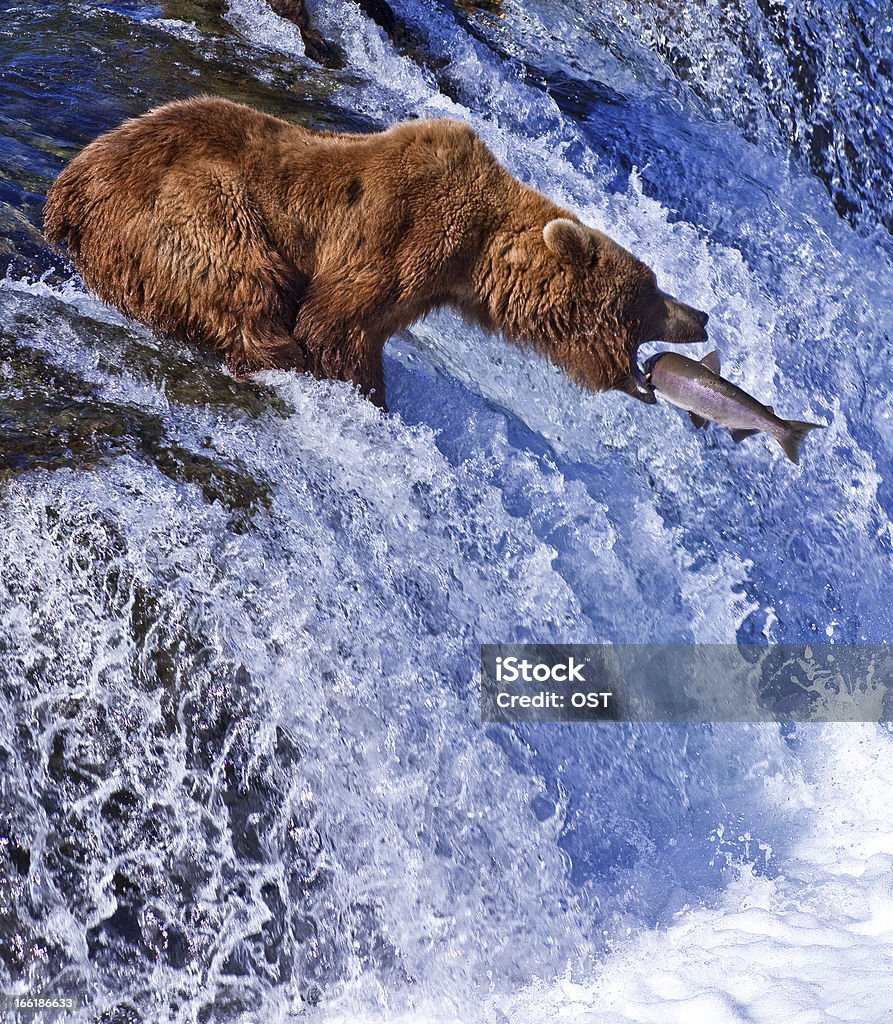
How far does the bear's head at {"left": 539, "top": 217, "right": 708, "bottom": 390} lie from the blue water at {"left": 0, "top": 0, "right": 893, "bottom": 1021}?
1.63 ft

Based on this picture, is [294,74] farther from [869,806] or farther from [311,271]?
[869,806]

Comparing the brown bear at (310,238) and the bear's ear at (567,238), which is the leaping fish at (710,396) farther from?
the bear's ear at (567,238)

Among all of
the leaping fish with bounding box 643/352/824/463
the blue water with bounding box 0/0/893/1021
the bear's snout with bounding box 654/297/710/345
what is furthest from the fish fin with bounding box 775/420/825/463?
the blue water with bounding box 0/0/893/1021

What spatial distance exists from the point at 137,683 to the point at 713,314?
433 centimetres

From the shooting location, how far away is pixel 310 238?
454 cm

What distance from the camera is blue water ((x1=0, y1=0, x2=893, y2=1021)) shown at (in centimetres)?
350

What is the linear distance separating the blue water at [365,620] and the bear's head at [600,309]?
19.6 inches

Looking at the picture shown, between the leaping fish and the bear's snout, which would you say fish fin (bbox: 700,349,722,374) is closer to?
the leaping fish

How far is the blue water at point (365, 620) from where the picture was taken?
3498 mm

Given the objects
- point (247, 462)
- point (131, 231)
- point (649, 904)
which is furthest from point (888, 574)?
point (131, 231)

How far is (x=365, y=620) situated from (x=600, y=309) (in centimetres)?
180

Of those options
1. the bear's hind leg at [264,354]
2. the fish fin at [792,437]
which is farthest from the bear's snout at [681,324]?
the bear's hind leg at [264,354]

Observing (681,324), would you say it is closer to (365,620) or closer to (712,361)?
(712,361)

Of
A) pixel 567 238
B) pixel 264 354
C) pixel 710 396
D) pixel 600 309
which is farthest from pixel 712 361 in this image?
pixel 264 354
